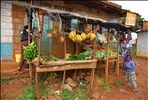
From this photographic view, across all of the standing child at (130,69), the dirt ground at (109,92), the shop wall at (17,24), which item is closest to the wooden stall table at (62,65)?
the dirt ground at (109,92)

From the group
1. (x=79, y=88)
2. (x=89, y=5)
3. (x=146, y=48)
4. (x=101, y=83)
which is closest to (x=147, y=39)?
(x=146, y=48)

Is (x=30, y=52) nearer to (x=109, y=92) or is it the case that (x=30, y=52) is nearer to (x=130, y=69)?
(x=109, y=92)

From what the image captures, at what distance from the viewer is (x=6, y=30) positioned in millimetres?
6055

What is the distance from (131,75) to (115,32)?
1.97m

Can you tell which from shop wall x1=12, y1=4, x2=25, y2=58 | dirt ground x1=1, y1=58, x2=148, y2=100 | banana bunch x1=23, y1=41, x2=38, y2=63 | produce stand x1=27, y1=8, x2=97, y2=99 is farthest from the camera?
shop wall x1=12, y1=4, x2=25, y2=58

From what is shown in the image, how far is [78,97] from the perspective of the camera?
18.1 feet

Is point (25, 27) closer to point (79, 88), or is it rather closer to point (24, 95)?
point (24, 95)

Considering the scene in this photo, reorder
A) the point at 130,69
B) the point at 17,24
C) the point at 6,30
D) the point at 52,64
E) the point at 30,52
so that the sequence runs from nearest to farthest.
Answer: the point at 52,64, the point at 30,52, the point at 6,30, the point at 17,24, the point at 130,69

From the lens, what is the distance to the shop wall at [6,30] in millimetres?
5973

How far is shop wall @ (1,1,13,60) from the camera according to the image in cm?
597

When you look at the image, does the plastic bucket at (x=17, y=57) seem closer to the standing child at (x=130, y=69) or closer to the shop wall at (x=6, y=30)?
the shop wall at (x=6, y=30)

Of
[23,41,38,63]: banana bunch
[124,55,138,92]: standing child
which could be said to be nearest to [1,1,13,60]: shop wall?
[23,41,38,63]: banana bunch

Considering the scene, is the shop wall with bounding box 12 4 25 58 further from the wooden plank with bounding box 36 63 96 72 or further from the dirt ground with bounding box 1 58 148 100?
the wooden plank with bounding box 36 63 96 72

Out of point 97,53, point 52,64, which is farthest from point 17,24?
point 97,53
